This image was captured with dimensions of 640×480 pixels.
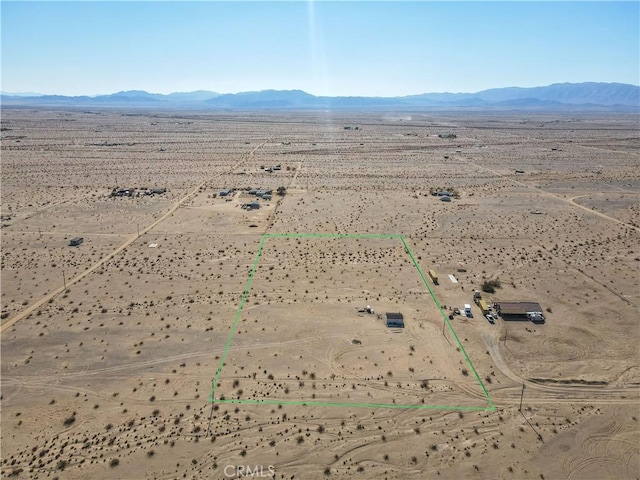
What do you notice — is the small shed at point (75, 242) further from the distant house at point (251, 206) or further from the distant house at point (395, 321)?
the distant house at point (395, 321)

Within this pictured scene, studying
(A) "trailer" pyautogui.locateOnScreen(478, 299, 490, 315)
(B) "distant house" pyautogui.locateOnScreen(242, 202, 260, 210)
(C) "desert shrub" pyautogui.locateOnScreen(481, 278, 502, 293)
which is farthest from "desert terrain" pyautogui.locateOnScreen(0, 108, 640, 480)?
(A) "trailer" pyautogui.locateOnScreen(478, 299, 490, 315)

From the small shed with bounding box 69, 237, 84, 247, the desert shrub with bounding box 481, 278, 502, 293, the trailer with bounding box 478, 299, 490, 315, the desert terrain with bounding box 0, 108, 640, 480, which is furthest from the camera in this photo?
the small shed with bounding box 69, 237, 84, 247

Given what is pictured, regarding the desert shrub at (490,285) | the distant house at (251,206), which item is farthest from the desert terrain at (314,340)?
the distant house at (251,206)

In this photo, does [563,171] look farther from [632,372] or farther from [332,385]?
[332,385]

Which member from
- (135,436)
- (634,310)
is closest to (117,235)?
(135,436)

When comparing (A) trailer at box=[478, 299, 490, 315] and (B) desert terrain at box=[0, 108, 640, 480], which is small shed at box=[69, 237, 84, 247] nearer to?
(B) desert terrain at box=[0, 108, 640, 480]

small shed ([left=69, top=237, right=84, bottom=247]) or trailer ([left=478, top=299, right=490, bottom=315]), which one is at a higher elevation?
small shed ([left=69, top=237, right=84, bottom=247])

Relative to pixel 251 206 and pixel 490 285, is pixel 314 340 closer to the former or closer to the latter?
pixel 490 285

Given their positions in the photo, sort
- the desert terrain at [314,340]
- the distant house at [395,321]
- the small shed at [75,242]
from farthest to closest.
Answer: the small shed at [75,242] → the distant house at [395,321] → the desert terrain at [314,340]

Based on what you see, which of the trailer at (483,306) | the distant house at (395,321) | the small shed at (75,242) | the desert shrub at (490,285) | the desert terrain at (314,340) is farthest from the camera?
the small shed at (75,242)
